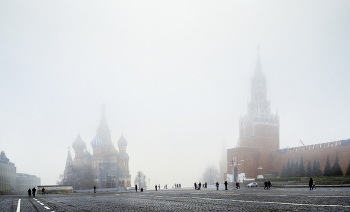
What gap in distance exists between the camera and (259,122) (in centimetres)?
7512

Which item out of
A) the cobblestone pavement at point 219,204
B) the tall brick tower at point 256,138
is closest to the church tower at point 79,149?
the tall brick tower at point 256,138

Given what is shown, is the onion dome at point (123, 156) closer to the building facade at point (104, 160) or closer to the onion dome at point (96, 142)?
the building facade at point (104, 160)

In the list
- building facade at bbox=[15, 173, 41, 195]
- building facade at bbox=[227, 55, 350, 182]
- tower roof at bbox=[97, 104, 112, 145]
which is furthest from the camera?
building facade at bbox=[15, 173, 41, 195]

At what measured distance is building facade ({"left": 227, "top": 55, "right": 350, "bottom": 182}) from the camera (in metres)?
53.2

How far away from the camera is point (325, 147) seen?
175ft

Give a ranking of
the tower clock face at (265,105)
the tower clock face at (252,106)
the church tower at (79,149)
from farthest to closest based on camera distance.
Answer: the church tower at (79,149) < the tower clock face at (252,106) < the tower clock face at (265,105)

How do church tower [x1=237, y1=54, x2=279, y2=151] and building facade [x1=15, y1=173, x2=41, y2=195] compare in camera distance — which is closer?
church tower [x1=237, y1=54, x2=279, y2=151]

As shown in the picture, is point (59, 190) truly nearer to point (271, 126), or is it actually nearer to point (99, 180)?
point (99, 180)

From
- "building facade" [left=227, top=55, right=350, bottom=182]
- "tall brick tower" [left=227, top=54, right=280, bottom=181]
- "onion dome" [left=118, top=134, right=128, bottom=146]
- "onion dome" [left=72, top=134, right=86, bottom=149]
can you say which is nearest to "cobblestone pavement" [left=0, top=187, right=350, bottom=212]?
"building facade" [left=227, top=55, right=350, bottom=182]

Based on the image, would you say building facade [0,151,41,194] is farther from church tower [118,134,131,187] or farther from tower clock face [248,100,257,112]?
tower clock face [248,100,257,112]

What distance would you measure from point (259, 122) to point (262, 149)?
5.94 m

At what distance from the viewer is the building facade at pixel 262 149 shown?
53.2 meters

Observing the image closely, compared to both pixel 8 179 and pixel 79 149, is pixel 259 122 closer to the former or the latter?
pixel 79 149

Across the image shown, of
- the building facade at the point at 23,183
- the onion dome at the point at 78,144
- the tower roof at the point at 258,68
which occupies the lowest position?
the building facade at the point at 23,183
